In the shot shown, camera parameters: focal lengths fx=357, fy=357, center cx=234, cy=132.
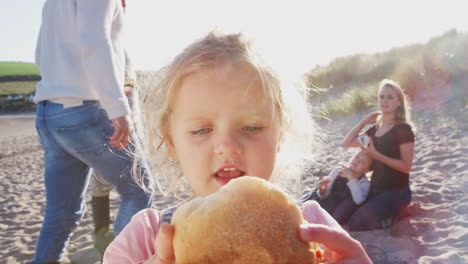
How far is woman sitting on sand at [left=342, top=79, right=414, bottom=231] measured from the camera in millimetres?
4516

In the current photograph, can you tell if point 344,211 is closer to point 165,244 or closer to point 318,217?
point 318,217

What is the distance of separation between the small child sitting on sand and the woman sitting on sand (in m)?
0.14

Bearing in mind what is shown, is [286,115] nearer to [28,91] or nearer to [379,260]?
[379,260]

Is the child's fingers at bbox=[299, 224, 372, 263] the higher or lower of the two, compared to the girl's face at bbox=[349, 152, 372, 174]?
higher

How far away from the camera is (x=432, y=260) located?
→ 3559 mm

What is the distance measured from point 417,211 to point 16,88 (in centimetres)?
7119

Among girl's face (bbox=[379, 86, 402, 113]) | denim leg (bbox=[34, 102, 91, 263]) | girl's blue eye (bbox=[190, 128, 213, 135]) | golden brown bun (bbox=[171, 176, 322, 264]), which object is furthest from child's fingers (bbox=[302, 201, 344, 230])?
girl's face (bbox=[379, 86, 402, 113])

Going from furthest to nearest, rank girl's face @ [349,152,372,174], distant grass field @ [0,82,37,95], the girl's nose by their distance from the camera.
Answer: distant grass field @ [0,82,37,95], girl's face @ [349,152,372,174], the girl's nose

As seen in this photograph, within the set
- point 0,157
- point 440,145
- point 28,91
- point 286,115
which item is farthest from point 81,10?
point 28,91

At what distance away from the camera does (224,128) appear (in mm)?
1482

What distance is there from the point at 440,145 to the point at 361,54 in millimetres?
16248

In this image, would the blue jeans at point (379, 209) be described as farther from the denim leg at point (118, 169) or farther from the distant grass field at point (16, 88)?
the distant grass field at point (16, 88)

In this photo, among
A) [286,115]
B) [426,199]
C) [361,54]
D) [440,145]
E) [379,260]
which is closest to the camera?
[286,115]

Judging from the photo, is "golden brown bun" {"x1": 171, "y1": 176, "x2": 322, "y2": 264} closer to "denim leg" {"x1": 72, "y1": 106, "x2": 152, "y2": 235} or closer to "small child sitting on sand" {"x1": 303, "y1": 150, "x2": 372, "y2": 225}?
"denim leg" {"x1": 72, "y1": 106, "x2": 152, "y2": 235}
